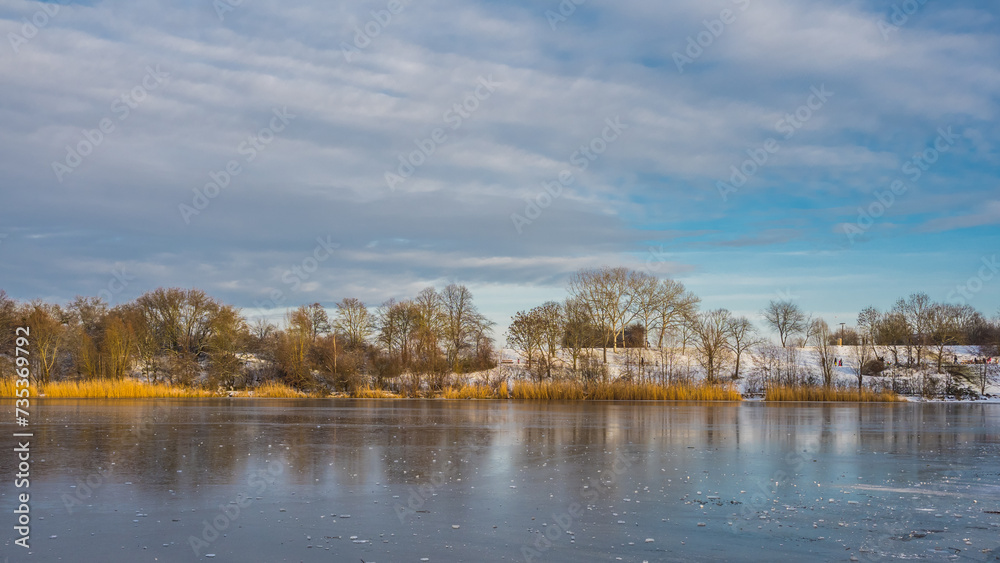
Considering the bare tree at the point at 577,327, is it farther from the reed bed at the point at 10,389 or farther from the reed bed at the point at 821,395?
the reed bed at the point at 10,389

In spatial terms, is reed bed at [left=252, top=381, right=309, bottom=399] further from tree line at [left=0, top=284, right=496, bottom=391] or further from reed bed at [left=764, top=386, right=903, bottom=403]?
reed bed at [left=764, top=386, right=903, bottom=403]

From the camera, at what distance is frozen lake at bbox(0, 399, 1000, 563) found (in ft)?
22.8

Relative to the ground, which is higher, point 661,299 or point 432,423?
point 661,299

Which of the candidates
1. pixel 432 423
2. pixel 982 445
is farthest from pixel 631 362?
pixel 982 445

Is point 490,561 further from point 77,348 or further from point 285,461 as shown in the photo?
point 77,348

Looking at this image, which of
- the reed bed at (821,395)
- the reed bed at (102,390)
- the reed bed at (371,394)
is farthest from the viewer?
the reed bed at (371,394)

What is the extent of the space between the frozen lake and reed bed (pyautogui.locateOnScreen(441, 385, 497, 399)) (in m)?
24.4

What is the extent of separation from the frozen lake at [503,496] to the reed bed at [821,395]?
21.2m

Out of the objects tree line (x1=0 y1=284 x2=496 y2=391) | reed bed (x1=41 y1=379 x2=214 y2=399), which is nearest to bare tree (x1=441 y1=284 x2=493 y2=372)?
tree line (x1=0 y1=284 x2=496 y2=391)

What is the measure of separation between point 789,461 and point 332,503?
8.50 meters

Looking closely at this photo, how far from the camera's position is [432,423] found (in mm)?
21891

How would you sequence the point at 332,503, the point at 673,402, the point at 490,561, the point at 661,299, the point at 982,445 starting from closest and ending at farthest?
the point at 490,561, the point at 332,503, the point at 982,445, the point at 673,402, the point at 661,299

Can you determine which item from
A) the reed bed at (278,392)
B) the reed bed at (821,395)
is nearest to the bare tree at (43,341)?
the reed bed at (278,392)

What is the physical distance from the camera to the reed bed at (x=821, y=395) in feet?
127
